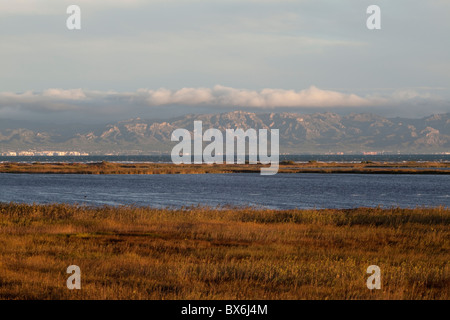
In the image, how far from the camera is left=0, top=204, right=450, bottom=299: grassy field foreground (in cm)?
1565

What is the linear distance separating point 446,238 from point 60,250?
1769cm

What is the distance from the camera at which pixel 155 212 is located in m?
36.1

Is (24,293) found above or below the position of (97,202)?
above

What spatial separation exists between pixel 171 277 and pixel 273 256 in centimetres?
550

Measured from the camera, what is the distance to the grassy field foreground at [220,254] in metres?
15.6

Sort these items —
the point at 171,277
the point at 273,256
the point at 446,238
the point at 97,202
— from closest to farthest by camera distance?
the point at 171,277 < the point at 273,256 < the point at 446,238 < the point at 97,202

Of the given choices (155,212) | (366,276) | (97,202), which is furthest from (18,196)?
(366,276)

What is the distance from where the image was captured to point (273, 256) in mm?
21250

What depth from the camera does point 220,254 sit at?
854 inches

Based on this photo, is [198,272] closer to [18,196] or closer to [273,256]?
[273,256]
